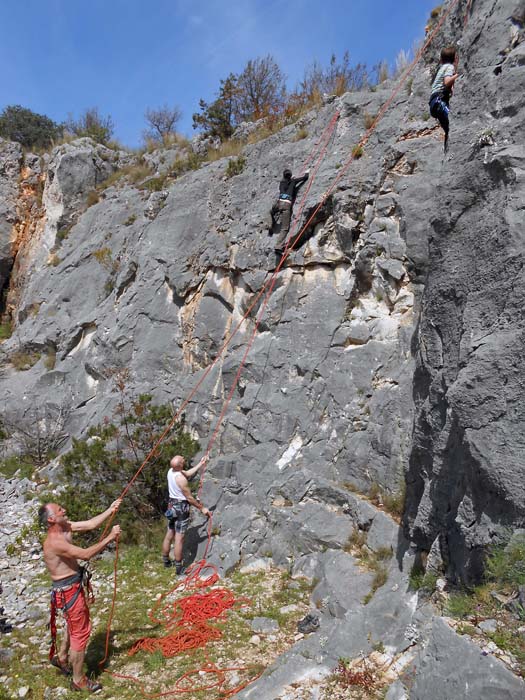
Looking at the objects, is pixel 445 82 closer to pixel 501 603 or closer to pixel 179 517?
pixel 501 603

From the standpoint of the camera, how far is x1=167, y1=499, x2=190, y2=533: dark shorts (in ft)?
22.9

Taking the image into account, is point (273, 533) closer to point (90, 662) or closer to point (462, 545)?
point (90, 662)

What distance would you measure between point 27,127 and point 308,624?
2874 centimetres

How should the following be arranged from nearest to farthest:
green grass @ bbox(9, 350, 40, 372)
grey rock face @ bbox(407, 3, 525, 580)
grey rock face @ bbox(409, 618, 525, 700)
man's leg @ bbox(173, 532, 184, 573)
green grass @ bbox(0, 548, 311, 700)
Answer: grey rock face @ bbox(409, 618, 525, 700)
grey rock face @ bbox(407, 3, 525, 580)
green grass @ bbox(0, 548, 311, 700)
man's leg @ bbox(173, 532, 184, 573)
green grass @ bbox(9, 350, 40, 372)

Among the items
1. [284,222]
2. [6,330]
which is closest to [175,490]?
[284,222]

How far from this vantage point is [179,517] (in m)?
7.01

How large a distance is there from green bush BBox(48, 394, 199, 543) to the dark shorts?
1036mm

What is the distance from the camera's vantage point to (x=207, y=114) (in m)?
16.5

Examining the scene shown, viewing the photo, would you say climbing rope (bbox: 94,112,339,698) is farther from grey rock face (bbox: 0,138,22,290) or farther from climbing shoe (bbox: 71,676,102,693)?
grey rock face (bbox: 0,138,22,290)

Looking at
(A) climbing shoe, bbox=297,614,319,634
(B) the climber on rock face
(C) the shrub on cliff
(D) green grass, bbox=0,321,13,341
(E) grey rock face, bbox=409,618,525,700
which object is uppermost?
(C) the shrub on cliff

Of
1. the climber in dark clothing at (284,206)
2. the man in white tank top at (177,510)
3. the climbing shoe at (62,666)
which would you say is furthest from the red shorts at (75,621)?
the climber in dark clothing at (284,206)

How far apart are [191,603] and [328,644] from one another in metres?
2.30

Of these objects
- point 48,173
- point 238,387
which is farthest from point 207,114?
point 238,387

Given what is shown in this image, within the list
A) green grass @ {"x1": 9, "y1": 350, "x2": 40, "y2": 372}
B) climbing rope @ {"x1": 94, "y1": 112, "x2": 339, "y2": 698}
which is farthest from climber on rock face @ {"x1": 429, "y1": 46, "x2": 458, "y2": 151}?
green grass @ {"x1": 9, "y1": 350, "x2": 40, "y2": 372}
